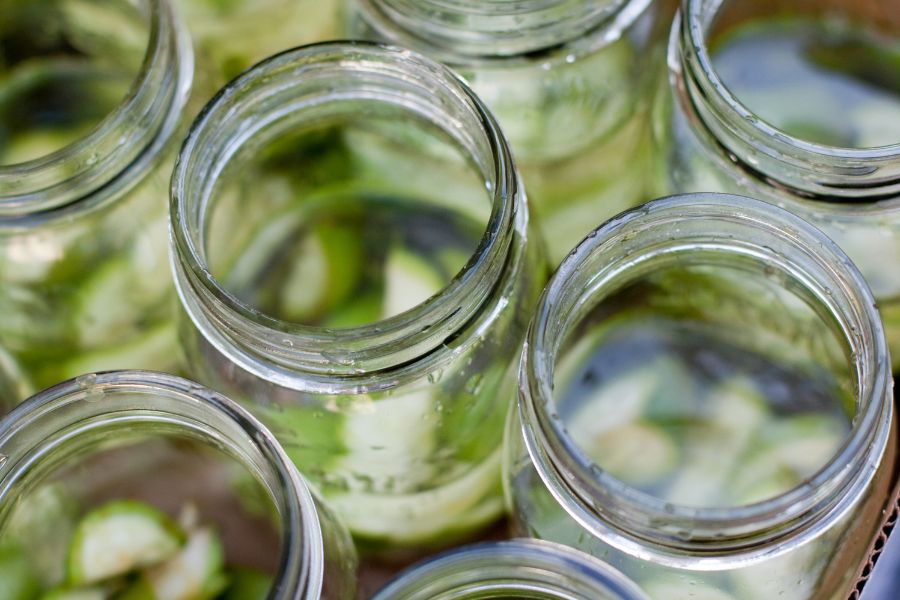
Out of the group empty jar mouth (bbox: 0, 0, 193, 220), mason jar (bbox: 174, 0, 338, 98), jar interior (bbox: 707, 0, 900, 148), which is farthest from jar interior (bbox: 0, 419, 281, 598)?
jar interior (bbox: 707, 0, 900, 148)

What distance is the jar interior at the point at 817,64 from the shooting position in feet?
2.04

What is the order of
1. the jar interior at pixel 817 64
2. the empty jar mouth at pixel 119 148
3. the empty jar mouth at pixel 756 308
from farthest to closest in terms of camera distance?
1. the jar interior at pixel 817 64
2. the empty jar mouth at pixel 119 148
3. the empty jar mouth at pixel 756 308

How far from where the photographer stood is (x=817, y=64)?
2.17 feet

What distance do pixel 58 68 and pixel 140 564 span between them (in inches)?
12.7

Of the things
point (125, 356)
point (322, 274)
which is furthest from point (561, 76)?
point (125, 356)

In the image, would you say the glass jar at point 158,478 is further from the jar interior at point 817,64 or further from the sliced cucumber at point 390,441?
the jar interior at point 817,64

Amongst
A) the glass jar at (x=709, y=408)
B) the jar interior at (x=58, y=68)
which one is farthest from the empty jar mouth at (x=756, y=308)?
the jar interior at (x=58, y=68)

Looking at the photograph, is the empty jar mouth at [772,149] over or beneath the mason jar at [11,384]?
over

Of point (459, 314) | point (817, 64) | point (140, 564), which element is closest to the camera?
point (459, 314)

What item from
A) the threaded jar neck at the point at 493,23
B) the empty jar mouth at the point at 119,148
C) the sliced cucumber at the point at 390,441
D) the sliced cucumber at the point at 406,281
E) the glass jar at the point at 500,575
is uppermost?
the threaded jar neck at the point at 493,23

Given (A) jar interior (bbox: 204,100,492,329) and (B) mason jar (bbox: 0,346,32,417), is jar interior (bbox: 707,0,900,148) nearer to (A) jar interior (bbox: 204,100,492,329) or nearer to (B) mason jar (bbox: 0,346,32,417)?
(A) jar interior (bbox: 204,100,492,329)

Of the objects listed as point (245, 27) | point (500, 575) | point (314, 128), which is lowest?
point (500, 575)

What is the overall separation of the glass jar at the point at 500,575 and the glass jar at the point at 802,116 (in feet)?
0.60

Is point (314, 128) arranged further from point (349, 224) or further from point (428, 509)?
point (428, 509)
